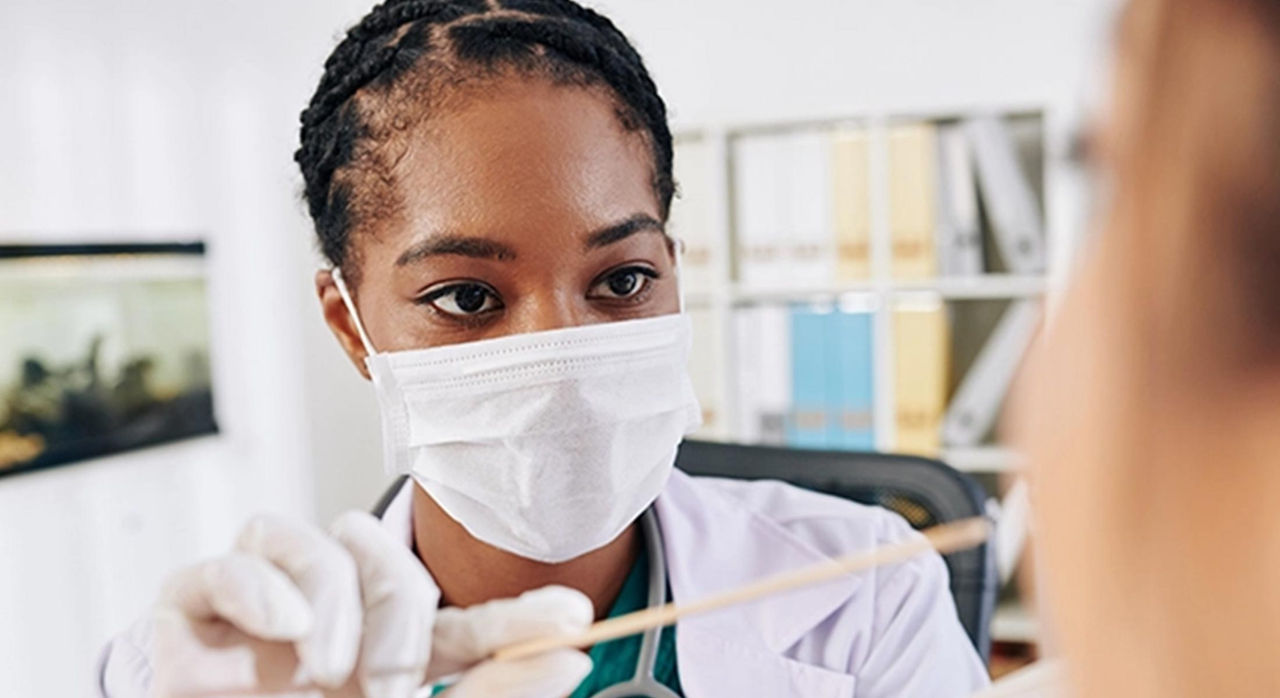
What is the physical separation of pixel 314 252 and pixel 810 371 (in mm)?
1127

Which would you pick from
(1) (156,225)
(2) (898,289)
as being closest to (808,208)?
(2) (898,289)

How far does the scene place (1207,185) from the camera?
0.53 feet

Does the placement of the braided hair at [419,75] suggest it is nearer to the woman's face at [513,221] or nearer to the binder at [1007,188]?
the woman's face at [513,221]

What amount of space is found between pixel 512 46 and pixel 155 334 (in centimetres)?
82

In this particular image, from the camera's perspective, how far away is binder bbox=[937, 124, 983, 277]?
150 centimetres

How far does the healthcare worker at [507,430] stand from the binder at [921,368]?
1031 millimetres

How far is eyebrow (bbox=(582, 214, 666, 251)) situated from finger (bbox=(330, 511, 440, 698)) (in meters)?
0.12

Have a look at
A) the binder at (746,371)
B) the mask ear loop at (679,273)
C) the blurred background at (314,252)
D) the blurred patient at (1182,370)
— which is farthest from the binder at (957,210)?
the blurred patient at (1182,370)

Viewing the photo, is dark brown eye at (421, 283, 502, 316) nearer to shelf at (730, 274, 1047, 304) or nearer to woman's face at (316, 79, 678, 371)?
woman's face at (316, 79, 678, 371)

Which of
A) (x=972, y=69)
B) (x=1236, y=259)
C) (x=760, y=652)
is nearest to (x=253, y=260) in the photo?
(x=760, y=652)

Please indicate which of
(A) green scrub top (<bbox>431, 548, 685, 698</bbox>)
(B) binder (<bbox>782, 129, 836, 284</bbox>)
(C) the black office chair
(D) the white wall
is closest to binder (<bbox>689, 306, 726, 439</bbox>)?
(B) binder (<bbox>782, 129, 836, 284</bbox>)

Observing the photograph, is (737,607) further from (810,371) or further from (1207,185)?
(810,371)

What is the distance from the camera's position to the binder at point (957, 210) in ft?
4.92

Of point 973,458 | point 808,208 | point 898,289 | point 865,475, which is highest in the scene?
point 808,208
